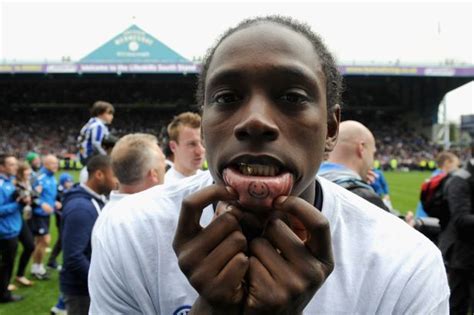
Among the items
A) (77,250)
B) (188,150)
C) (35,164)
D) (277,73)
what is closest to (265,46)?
(277,73)

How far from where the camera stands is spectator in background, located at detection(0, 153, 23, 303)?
6223 millimetres

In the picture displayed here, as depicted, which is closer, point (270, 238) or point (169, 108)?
point (270, 238)

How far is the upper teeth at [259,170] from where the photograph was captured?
3.76 feet

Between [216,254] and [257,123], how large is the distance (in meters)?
0.34

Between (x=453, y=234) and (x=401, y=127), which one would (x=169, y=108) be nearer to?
(x=401, y=127)

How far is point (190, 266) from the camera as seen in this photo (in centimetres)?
112

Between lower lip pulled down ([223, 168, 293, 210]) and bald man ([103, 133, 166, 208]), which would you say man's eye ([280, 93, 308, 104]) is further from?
bald man ([103, 133, 166, 208])

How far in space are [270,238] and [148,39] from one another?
40.0m

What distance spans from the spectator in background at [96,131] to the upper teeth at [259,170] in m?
5.84

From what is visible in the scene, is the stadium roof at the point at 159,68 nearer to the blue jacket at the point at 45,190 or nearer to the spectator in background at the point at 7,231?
the blue jacket at the point at 45,190

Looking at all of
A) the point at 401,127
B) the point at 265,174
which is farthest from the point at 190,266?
the point at 401,127

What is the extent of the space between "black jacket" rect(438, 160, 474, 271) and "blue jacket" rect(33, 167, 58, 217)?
6150 mm

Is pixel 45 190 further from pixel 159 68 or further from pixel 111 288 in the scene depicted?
pixel 159 68

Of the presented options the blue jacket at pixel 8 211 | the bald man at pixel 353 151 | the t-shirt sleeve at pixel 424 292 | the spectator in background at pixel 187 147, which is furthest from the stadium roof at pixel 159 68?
the t-shirt sleeve at pixel 424 292
